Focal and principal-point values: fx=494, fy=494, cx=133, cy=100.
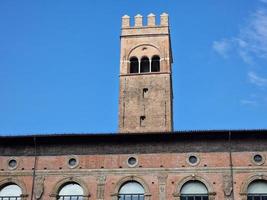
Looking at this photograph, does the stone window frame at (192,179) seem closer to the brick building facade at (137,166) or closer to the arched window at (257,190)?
the brick building facade at (137,166)

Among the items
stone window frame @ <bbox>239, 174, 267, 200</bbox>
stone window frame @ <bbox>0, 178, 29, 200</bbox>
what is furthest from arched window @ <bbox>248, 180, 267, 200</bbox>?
stone window frame @ <bbox>0, 178, 29, 200</bbox>

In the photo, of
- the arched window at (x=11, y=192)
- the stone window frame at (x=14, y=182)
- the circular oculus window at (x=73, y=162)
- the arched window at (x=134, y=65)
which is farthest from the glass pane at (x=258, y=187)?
the arched window at (x=134, y=65)

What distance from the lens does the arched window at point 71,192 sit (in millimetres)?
27766

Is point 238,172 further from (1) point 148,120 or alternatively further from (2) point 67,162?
(1) point 148,120

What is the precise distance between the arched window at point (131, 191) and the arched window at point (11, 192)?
5857 millimetres

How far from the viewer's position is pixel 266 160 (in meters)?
27.2

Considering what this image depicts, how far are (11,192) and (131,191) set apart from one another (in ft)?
22.7

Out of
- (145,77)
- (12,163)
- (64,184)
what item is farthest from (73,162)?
(145,77)

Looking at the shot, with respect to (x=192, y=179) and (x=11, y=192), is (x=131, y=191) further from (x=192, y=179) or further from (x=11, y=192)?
(x=11, y=192)

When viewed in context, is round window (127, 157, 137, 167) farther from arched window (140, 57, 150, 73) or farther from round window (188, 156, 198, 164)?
arched window (140, 57, 150, 73)

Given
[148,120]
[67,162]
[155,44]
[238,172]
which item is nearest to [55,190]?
[67,162]

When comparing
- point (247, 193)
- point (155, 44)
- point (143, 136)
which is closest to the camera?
point (247, 193)

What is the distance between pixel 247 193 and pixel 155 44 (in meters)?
22.0

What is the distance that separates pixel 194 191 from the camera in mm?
27094
